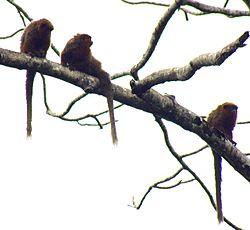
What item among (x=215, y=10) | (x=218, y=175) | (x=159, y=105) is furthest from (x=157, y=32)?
(x=218, y=175)

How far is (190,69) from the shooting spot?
396cm

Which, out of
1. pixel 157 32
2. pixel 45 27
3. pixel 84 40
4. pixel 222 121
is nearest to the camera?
pixel 157 32

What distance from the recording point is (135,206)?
5770 mm

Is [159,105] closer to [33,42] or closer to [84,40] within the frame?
[33,42]

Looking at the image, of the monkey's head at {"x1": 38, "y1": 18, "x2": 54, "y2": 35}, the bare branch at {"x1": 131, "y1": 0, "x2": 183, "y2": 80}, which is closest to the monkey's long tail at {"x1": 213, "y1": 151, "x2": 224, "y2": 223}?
the bare branch at {"x1": 131, "y1": 0, "x2": 183, "y2": 80}

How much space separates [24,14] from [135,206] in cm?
247

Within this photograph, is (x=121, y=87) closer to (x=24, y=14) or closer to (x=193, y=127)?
(x=193, y=127)

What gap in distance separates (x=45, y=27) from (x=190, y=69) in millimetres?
3035

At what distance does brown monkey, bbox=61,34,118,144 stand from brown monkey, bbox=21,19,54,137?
296 millimetres

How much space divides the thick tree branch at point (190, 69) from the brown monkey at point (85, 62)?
52 centimetres

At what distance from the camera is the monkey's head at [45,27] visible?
21.1ft

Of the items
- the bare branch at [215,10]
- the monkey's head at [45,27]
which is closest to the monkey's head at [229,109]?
the monkey's head at [45,27]

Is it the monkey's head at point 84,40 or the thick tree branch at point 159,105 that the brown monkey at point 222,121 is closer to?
the thick tree branch at point 159,105

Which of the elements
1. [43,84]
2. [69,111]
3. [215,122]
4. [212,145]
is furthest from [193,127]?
[215,122]
